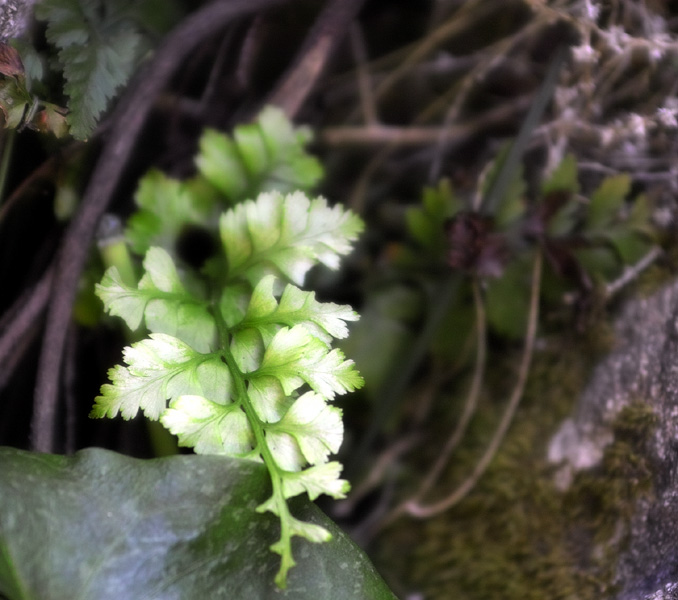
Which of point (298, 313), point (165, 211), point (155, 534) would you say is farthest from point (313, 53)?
point (155, 534)

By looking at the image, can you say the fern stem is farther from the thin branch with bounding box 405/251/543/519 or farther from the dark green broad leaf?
the thin branch with bounding box 405/251/543/519

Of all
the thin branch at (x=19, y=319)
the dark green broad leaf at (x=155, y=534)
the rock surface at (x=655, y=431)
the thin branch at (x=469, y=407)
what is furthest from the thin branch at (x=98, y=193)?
the rock surface at (x=655, y=431)

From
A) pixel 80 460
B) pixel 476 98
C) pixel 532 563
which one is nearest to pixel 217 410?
pixel 80 460

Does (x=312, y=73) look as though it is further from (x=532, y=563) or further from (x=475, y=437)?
(x=532, y=563)

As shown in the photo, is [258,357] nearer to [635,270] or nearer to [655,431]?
[655,431]

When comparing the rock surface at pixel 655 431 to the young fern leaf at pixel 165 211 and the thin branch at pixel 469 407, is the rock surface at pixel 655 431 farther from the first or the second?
the young fern leaf at pixel 165 211

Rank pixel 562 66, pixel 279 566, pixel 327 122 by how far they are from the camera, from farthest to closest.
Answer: pixel 327 122, pixel 562 66, pixel 279 566

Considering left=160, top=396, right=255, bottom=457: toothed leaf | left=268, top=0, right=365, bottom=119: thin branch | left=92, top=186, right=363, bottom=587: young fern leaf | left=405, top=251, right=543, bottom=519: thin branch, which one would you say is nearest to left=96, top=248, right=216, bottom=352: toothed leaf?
left=92, top=186, right=363, bottom=587: young fern leaf
